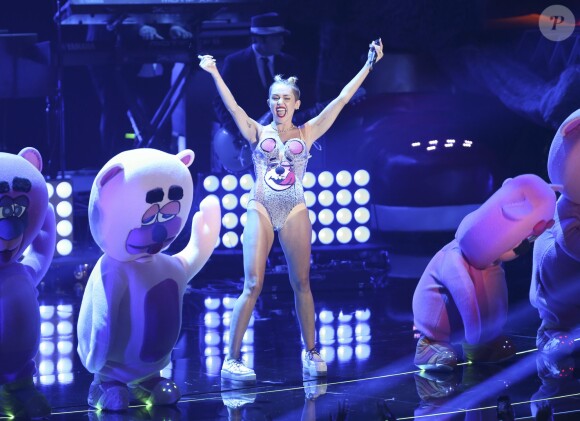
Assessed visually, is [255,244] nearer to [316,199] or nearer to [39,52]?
[316,199]

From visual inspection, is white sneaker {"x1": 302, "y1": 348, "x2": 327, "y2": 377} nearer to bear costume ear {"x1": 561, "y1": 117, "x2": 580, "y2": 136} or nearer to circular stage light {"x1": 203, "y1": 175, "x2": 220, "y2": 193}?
bear costume ear {"x1": 561, "y1": 117, "x2": 580, "y2": 136}

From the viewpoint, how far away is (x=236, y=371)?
18.9 feet

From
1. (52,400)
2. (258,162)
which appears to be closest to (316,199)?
(258,162)

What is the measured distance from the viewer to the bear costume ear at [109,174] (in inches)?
201

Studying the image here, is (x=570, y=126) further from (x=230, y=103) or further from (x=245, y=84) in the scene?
(x=245, y=84)

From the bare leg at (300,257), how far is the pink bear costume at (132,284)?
28.3 inches

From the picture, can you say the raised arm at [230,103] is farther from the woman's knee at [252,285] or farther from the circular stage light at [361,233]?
the circular stage light at [361,233]

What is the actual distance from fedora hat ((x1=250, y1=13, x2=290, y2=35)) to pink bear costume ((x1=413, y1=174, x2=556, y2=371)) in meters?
4.03

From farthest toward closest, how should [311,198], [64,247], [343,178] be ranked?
1. [343,178]
2. [311,198]
3. [64,247]

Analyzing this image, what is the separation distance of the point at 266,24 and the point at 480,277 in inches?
170

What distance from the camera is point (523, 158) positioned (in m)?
10.8

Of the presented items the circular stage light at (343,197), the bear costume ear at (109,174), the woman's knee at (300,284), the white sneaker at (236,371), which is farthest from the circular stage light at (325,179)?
the bear costume ear at (109,174)

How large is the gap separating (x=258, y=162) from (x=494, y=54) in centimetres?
479

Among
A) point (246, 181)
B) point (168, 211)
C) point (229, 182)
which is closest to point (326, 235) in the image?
point (246, 181)
